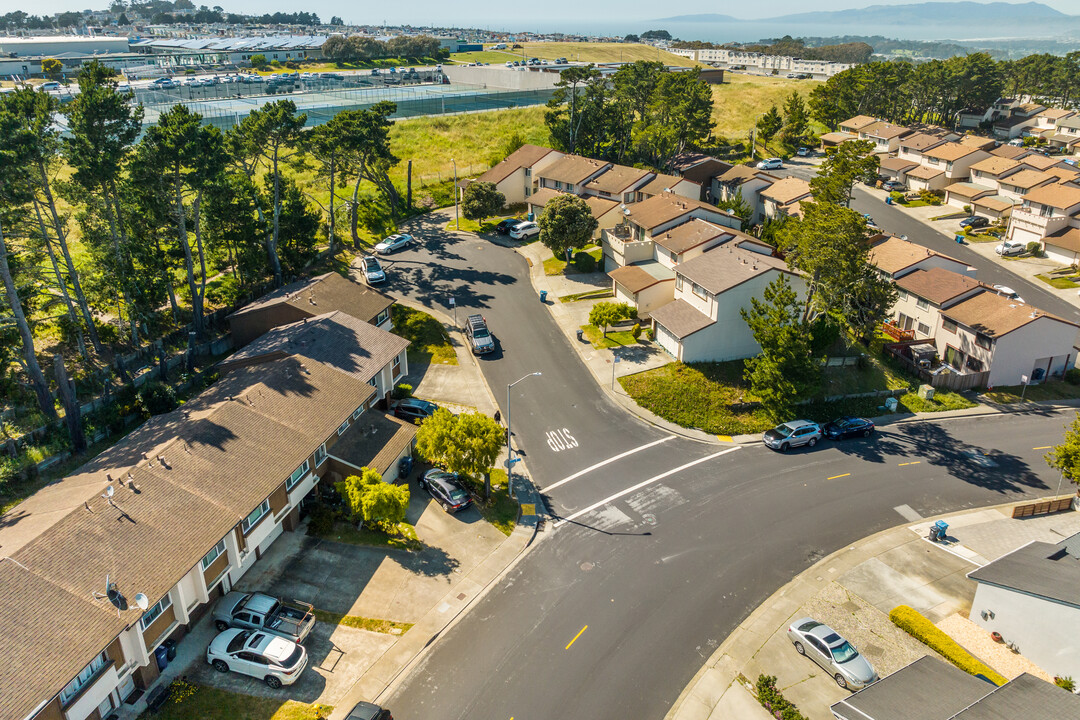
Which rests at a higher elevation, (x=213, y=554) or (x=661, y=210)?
(x=661, y=210)

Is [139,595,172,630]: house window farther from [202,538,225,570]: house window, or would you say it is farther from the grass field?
the grass field

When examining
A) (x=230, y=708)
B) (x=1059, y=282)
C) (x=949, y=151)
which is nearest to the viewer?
(x=230, y=708)

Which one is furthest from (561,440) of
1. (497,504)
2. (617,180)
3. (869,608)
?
(617,180)

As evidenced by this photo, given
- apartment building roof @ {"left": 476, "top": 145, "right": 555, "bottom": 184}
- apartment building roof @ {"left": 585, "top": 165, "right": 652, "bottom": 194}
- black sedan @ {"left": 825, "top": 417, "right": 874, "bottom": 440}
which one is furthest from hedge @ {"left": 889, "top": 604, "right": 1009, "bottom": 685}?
apartment building roof @ {"left": 476, "top": 145, "right": 555, "bottom": 184}

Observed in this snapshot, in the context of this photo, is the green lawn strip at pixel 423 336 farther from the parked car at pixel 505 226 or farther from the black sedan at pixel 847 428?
the black sedan at pixel 847 428

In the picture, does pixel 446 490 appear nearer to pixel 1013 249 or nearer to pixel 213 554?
pixel 213 554

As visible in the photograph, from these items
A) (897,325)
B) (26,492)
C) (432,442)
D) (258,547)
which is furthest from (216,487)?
(897,325)

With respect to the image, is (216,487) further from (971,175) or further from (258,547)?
(971,175)
